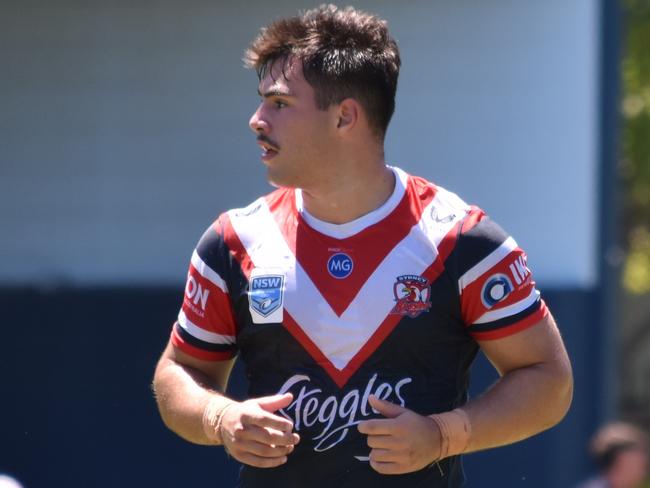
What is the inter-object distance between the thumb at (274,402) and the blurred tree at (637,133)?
11770mm

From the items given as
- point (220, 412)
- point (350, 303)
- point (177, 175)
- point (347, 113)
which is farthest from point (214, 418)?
point (177, 175)

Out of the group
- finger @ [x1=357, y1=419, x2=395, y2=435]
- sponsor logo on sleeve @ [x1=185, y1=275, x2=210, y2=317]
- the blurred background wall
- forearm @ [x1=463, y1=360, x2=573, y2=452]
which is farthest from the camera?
the blurred background wall

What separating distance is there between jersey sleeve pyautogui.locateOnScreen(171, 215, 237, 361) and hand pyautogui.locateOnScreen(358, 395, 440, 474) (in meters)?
0.46

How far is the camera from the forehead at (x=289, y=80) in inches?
113

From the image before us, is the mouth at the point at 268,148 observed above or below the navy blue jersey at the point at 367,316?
above

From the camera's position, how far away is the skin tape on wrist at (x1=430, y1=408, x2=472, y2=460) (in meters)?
2.70

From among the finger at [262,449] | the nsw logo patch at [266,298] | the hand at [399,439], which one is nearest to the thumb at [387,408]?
the hand at [399,439]

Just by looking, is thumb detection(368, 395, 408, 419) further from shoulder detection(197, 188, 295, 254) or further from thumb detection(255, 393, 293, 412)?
shoulder detection(197, 188, 295, 254)

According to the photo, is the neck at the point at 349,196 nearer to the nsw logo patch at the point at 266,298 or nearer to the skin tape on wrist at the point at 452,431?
the nsw logo patch at the point at 266,298

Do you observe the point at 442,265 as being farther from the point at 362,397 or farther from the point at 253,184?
the point at 253,184

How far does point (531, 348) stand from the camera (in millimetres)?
2795

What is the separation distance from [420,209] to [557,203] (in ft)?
11.8

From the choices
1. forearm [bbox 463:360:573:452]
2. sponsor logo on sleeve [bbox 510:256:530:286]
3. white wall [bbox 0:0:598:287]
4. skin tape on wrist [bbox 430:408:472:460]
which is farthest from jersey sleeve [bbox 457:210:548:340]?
white wall [bbox 0:0:598:287]

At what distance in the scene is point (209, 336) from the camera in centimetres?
296
